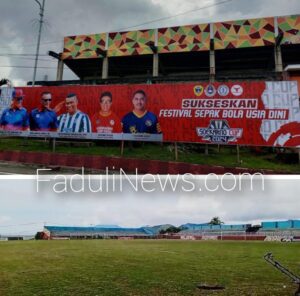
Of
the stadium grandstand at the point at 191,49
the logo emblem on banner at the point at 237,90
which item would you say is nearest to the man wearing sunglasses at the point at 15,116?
the stadium grandstand at the point at 191,49

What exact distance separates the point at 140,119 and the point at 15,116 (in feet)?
26.8

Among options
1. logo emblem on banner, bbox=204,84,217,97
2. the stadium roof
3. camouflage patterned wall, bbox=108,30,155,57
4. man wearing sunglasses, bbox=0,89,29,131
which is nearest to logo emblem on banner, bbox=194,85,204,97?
logo emblem on banner, bbox=204,84,217,97

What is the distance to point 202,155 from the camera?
17172 millimetres

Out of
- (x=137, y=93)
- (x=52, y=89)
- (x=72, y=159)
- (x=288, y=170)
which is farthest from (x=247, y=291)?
(x=52, y=89)

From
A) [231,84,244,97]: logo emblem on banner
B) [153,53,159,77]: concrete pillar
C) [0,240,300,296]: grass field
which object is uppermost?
[153,53,159,77]: concrete pillar

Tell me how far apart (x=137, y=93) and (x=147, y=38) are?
20558 mm

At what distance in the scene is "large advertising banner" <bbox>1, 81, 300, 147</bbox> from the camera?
16.4 m

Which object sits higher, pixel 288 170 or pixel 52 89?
pixel 52 89

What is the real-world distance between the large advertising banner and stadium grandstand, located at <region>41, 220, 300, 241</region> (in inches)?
679

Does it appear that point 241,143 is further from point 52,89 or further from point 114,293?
point 52,89

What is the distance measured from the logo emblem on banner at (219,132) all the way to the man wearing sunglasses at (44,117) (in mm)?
8552

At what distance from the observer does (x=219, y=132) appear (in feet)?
56.0

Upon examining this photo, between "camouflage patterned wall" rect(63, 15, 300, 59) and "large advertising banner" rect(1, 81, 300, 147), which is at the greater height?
"camouflage patterned wall" rect(63, 15, 300, 59)

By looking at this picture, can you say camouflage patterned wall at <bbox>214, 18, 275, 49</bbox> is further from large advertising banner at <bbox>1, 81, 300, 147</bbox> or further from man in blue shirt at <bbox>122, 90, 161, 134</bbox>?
man in blue shirt at <bbox>122, 90, 161, 134</bbox>
